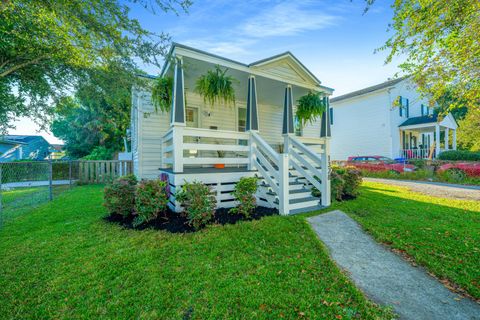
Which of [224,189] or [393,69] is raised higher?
[393,69]

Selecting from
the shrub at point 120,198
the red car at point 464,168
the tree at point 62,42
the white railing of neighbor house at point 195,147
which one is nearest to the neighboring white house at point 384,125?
the red car at point 464,168

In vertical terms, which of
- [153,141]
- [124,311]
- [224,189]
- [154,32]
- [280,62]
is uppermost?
[280,62]

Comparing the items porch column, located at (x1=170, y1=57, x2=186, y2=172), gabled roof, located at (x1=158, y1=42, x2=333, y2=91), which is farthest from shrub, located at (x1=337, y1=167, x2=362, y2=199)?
porch column, located at (x1=170, y1=57, x2=186, y2=172)

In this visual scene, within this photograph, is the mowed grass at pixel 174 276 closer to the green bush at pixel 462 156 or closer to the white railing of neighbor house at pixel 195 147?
the white railing of neighbor house at pixel 195 147

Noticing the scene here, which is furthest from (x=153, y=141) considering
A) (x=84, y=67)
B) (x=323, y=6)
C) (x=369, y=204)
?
(x=369, y=204)

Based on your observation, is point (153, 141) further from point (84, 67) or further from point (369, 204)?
point (369, 204)

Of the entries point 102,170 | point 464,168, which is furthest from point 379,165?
point 102,170

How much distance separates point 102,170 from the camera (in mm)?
10531

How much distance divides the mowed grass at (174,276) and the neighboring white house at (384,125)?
1549 centimetres

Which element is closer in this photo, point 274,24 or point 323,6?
point 323,6

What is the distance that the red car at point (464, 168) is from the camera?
31.2 feet

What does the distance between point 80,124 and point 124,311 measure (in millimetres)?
22113

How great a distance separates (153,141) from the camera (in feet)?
21.6

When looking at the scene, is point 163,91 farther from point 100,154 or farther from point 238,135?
point 100,154
